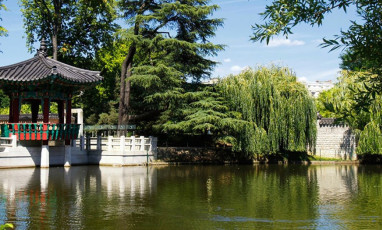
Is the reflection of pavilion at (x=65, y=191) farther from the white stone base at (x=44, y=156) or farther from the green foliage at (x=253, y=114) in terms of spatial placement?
the green foliage at (x=253, y=114)

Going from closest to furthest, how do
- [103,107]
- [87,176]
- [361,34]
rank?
[361,34], [87,176], [103,107]

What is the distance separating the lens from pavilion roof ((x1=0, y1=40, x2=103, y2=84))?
18.6m

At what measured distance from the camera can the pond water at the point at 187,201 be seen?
28.2 ft

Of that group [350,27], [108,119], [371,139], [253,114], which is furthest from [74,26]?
[350,27]

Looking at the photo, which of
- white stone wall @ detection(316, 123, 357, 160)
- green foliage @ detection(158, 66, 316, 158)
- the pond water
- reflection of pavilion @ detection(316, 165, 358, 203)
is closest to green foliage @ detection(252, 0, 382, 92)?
the pond water

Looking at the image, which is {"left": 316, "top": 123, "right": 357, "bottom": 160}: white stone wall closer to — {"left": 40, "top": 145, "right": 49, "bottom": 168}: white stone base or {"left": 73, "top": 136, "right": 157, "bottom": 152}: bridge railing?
{"left": 73, "top": 136, "right": 157, "bottom": 152}: bridge railing

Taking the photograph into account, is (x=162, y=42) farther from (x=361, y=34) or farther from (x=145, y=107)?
(x=361, y=34)

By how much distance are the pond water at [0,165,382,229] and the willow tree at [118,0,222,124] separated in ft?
21.2

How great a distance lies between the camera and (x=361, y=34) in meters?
4.09

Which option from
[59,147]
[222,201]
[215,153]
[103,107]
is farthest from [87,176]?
[103,107]

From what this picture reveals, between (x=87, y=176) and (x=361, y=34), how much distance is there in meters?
14.2

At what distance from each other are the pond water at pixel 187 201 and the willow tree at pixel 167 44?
6.46 metres

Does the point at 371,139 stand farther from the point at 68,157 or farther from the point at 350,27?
the point at 350,27

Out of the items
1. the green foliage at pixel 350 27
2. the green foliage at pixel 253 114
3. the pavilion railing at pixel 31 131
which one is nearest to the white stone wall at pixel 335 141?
the green foliage at pixel 253 114
